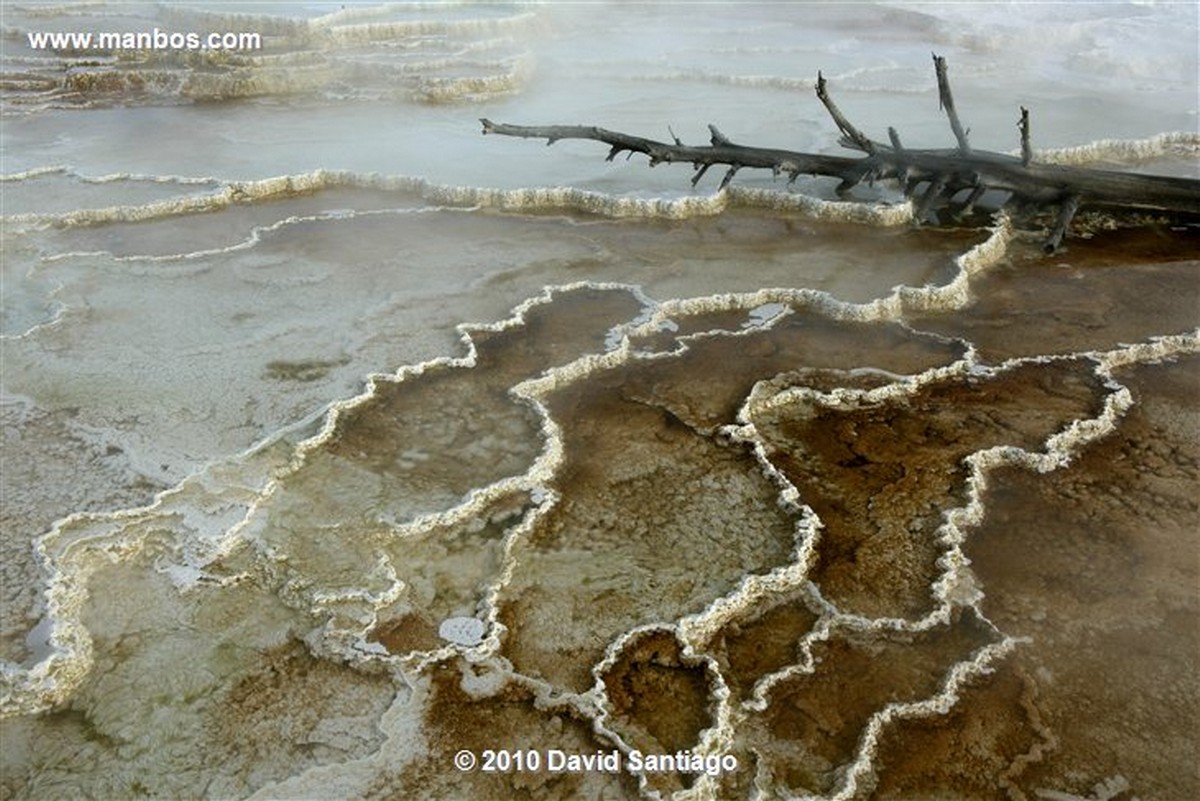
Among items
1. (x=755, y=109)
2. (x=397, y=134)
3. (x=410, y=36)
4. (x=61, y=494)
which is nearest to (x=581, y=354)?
(x=61, y=494)

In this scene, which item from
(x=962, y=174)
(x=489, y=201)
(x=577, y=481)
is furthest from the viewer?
(x=489, y=201)

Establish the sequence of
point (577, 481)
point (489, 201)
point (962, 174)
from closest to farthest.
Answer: point (577, 481)
point (962, 174)
point (489, 201)

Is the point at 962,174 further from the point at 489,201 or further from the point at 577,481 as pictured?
the point at 577,481

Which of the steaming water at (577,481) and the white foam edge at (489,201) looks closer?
the steaming water at (577,481)

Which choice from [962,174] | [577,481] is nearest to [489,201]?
[962,174]

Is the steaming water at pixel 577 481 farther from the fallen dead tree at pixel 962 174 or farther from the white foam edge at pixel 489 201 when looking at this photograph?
the fallen dead tree at pixel 962 174

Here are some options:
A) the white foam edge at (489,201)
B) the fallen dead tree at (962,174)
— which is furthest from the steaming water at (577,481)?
the fallen dead tree at (962,174)

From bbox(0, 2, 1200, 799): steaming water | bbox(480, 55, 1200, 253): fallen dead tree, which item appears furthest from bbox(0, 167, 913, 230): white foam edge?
bbox(480, 55, 1200, 253): fallen dead tree

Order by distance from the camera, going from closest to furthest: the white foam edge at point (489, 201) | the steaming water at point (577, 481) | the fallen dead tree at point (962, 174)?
the steaming water at point (577, 481)
the fallen dead tree at point (962, 174)
the white foam edge at point (489, 201)
